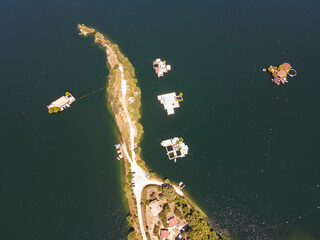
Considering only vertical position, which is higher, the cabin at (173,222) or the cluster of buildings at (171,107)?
the cluster of buildings at (171,107)

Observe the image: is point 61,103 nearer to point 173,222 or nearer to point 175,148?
point 175,148

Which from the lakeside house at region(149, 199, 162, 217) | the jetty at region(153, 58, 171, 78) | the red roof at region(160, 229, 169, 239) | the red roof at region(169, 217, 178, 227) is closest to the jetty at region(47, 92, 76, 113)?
the jetty at region(153, 58, 171, 78)

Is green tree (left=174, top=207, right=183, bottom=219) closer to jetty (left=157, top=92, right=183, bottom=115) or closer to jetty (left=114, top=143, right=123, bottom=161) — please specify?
jetty (left=114, top=143, right=123, bottom=161)

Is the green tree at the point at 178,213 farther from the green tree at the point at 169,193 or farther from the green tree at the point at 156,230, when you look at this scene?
the green tree at the point at 156,230

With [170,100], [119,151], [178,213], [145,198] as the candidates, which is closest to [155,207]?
[145,198]

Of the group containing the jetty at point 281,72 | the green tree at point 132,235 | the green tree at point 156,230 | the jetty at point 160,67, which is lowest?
Result: the green tree at point 156,230

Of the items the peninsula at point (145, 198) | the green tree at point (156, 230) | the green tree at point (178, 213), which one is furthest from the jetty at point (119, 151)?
the green tree at point (178, 213)

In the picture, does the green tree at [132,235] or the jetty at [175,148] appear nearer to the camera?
→ the green tree at [132,235]
